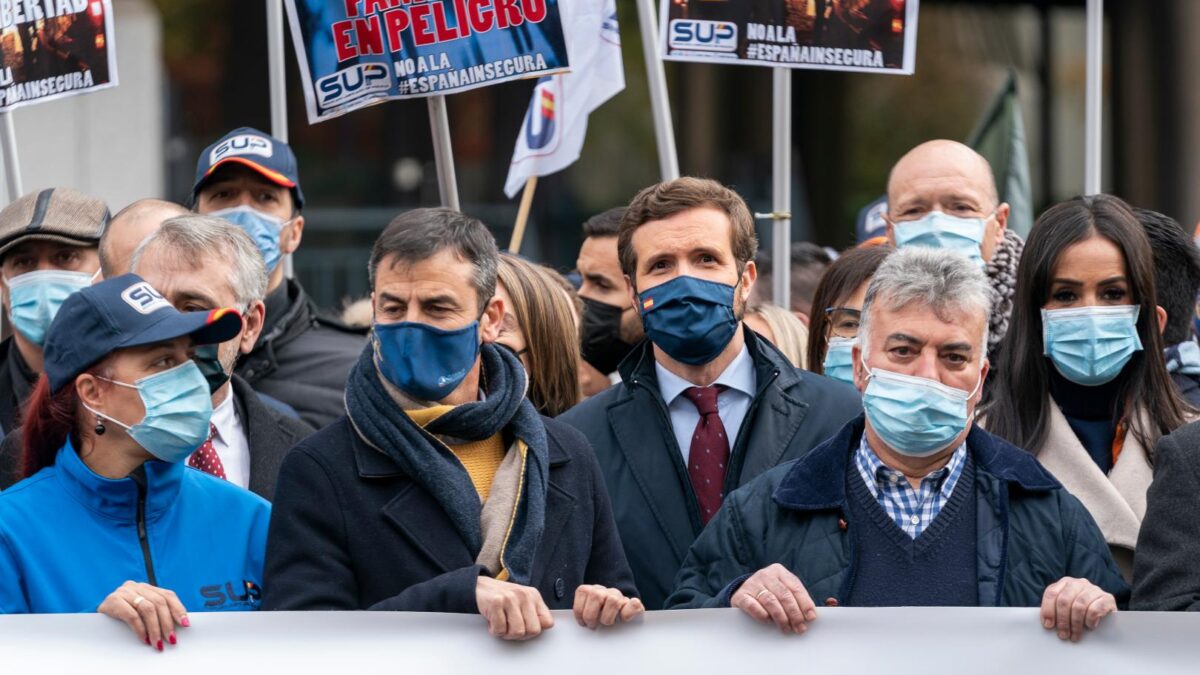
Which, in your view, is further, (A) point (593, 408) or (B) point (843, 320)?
(B) point (843, 320)

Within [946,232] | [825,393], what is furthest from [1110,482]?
[946,232]

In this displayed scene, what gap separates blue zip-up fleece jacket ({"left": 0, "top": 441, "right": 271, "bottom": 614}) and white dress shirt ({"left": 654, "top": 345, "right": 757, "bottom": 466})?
106cm

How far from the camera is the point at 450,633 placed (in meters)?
3.76

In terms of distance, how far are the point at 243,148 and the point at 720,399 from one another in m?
1.69

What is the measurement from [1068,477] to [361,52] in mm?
2449

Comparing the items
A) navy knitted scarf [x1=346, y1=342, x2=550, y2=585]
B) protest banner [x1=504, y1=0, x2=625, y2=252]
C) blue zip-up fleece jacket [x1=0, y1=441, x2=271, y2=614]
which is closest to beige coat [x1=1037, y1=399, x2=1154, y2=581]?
navy knitted scarf [x1=346, y1=342, x2=550, y2=585]

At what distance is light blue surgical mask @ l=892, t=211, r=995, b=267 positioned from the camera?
18.6ft

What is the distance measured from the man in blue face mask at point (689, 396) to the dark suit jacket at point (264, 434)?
664 millimetres

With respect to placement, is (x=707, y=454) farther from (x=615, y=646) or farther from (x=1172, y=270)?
(x=1172, y=270)

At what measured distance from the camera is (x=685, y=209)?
15.6 feet

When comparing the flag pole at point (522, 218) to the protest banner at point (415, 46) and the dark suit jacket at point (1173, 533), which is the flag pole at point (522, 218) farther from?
the dark suit jacket at point (1173, 533)

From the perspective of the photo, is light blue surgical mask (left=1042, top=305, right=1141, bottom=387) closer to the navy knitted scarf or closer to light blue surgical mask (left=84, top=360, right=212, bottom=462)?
the navy knitted scarf

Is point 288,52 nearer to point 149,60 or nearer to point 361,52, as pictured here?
point 149,60

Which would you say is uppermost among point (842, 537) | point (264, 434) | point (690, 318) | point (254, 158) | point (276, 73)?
point (276, 73)
